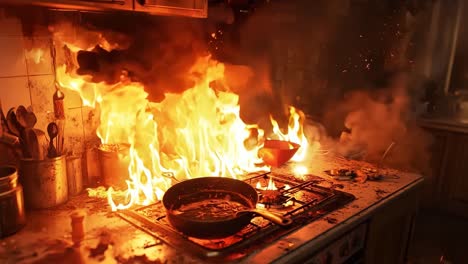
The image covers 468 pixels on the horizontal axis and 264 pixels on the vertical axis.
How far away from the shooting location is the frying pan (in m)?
1.21

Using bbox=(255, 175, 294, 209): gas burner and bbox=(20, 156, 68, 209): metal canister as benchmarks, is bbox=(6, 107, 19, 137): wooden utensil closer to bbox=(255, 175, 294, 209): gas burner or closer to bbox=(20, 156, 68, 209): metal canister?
bbox=(20, 156, 68, 209): metal canister

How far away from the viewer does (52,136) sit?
1541 millimetres

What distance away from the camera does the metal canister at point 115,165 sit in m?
1.74

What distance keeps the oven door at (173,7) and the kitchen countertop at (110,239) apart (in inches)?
34.3

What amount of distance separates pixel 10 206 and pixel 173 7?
1012 mm

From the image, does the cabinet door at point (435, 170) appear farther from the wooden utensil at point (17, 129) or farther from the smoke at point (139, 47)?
the wooden utensil at point (17, 129)

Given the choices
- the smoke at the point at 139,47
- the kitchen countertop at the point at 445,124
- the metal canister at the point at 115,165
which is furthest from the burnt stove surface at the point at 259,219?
the kitchen countertop at the point at 445,124

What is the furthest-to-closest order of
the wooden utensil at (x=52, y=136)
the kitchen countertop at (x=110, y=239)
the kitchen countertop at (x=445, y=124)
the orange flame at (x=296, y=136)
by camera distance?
1. the kitchen countertop at (x=445, y=124)
2. the orange flame at (x=296, y=136)
3. the wooden utensil at (x=52, y=136)
4. the kitchen countertop at (x=110, y=239)

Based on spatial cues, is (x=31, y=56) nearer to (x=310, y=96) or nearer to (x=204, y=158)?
(x=204, y=158)

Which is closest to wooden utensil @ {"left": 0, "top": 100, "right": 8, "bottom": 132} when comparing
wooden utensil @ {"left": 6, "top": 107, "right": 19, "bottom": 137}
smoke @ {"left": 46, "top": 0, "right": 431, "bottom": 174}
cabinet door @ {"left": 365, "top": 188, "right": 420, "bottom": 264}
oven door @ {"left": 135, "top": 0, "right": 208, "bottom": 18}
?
wooden utensil @ {"left": 6, "top": 107, "right": 19, "bottom": 137}

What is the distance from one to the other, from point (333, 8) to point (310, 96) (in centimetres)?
81

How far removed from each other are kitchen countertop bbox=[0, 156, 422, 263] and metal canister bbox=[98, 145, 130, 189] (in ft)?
0.46

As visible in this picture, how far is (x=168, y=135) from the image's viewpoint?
212cm

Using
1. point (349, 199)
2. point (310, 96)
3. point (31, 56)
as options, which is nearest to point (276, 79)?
point (310, 96)
